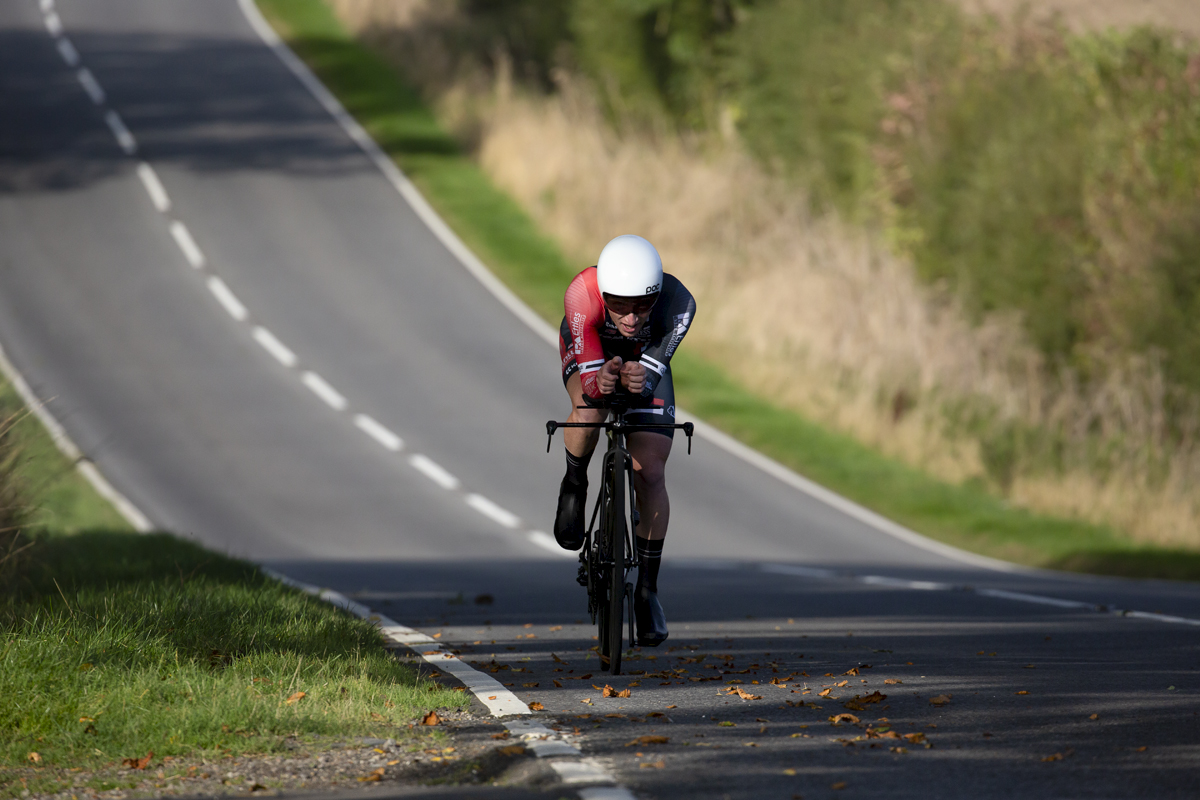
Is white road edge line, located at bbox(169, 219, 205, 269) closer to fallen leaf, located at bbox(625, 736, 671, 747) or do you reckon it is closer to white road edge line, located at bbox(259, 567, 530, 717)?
white road edge line, located at bbox(259, 567, 530, 717)

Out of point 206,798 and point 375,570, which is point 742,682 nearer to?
point 206,798

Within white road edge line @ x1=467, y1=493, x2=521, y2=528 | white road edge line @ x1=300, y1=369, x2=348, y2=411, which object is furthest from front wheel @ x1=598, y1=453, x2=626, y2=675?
white road edge line @ x1=300, y1=369, x2=348, y2=411

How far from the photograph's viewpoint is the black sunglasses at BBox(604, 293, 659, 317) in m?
7.29

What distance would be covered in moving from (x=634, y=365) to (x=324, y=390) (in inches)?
712

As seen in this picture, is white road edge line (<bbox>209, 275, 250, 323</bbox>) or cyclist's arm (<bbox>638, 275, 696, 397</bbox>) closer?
cyclist's arm (<bbox>638, 275, 696, 397</bbox>)

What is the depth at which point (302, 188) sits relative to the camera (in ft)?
112

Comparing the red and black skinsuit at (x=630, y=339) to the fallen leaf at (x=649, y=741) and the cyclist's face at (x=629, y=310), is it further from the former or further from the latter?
the fallen leaf at (x=649, y=741)

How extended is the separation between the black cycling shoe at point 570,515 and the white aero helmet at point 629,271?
1080 mm

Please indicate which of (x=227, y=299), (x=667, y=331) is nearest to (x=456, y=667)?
(x=667, y=331)

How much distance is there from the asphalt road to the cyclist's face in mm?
1625

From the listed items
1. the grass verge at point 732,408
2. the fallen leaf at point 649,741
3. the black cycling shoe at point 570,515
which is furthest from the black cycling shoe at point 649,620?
the grass verge at point 732,408

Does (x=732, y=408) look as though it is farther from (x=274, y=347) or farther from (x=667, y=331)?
(x=667, y=331)

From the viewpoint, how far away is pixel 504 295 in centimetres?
2922

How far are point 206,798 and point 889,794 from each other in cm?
223
